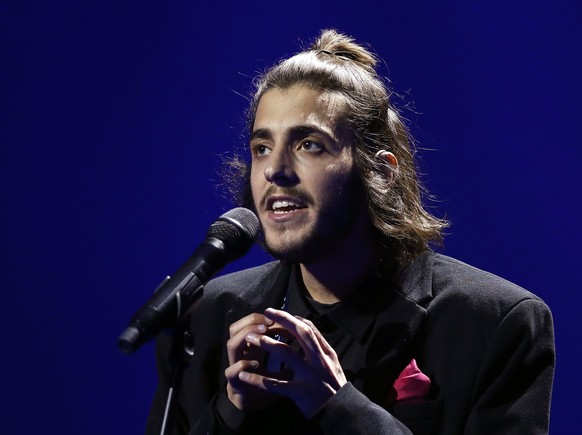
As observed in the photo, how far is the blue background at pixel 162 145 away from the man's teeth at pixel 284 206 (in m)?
0.66

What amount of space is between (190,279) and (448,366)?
715 mm

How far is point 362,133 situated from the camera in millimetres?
2002

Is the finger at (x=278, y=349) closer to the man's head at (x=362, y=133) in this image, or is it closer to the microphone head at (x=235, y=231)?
the microphone head at (x=235, y=231)

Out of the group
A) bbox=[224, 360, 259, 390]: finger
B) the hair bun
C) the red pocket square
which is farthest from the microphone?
the hair bun

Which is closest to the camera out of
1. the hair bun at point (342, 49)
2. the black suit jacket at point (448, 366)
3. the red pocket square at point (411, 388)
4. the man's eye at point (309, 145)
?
the black suit jacket at point (448, 366)

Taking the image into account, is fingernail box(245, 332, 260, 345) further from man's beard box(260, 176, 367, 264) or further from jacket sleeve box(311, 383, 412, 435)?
man's beard box(260, 176, 367, 264)

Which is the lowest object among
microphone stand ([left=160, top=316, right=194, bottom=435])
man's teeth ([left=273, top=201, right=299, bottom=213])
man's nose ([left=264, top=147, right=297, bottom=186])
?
microphone stand ([left=160, top=316, right=194, bottom=435])

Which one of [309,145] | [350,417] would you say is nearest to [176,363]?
[350,417]

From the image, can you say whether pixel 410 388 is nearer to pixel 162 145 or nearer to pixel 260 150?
pixel 260 150

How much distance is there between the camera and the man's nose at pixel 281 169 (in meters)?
1.83

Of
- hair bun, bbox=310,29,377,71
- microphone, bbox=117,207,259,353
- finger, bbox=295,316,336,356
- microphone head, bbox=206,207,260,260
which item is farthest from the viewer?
hair bun, bbox=310,29,377,71

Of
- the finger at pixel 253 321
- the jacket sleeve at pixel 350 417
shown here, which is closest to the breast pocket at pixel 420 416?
the jacket sleeve at pixel 350 417

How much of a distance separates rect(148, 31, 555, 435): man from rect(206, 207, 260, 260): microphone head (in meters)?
0.13

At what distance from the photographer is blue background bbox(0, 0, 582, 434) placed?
2406 millimetres
